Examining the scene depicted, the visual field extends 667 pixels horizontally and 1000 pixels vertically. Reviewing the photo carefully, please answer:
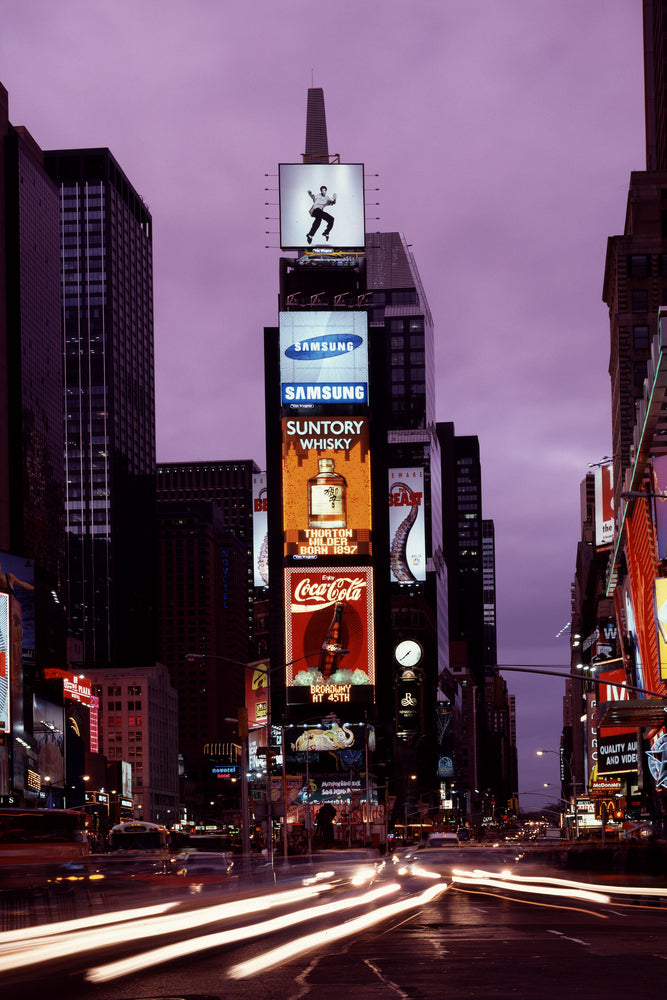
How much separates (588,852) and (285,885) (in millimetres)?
19360

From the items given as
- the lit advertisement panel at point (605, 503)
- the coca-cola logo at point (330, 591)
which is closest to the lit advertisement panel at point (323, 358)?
the coca-cola logo at point (330, 591)

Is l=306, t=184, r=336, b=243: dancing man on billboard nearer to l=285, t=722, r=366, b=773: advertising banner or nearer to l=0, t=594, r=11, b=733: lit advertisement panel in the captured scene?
l=285, t=722, r=366, b=773: advertising banner

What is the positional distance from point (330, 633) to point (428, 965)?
118m

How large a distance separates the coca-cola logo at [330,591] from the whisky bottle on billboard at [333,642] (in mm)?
902

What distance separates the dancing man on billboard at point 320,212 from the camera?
506 feet

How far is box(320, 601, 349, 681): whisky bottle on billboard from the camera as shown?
136m

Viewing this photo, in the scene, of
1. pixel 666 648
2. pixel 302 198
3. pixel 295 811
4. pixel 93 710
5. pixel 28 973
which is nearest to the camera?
→ pixel 28 973

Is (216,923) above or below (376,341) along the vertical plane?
below

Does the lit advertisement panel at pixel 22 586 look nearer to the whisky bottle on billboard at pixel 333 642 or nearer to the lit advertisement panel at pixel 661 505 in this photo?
the whisky bottle on billboard at pixel 333 642

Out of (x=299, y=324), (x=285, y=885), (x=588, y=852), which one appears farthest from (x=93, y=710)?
(x=285, y=885)

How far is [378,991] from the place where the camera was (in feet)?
52.3

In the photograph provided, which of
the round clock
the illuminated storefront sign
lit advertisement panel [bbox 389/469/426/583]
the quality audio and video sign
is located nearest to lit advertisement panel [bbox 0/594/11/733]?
the quality audio and video sign

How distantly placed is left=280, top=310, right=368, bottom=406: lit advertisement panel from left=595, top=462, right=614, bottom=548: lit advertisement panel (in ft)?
82.6

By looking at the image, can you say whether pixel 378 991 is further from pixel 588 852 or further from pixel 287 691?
pixel 287 691
